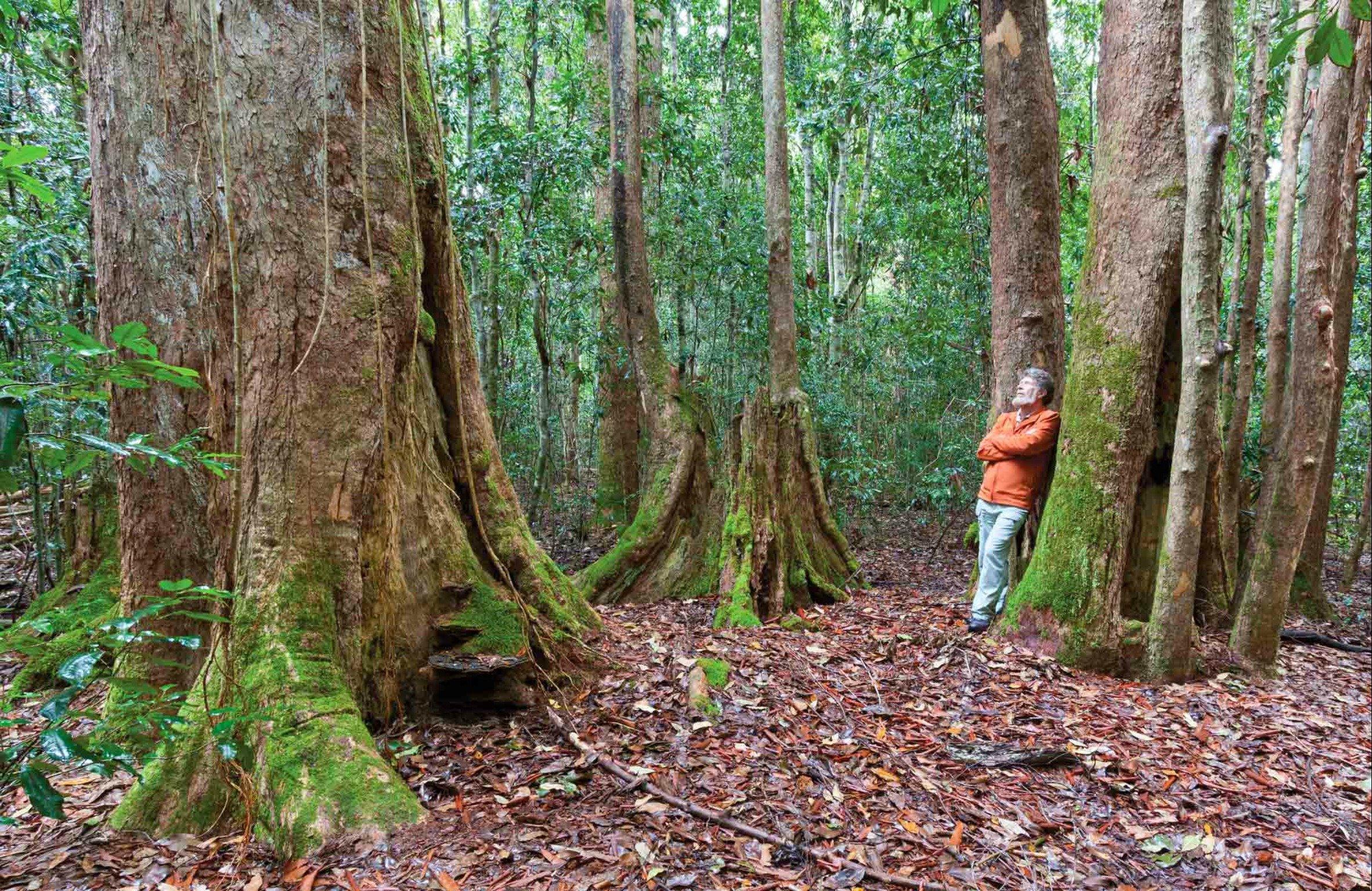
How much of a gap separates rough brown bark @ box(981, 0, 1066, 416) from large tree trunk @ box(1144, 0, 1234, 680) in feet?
4.15

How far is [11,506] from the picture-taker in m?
8.10

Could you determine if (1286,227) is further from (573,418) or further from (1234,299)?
(573,418)

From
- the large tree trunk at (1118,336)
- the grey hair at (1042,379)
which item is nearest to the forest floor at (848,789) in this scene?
the large tree trunk at (1118,336)

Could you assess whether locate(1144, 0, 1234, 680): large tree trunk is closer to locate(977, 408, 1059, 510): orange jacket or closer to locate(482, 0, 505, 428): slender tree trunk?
locate(977, 408, 1059, 510): orange jacket

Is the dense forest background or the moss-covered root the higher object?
the dense forest background

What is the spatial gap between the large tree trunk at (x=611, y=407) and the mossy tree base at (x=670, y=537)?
7.41 feet

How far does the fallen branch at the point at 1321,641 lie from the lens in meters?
6.27

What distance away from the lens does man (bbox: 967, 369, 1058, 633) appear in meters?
5.46

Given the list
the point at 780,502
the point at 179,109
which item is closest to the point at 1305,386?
the point at 780,502

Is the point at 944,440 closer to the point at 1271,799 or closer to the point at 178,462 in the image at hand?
the point at 1271,799

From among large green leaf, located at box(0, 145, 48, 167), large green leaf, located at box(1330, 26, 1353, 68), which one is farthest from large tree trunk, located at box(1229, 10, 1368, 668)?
large green leaf, located at box(0, 145, 48, 167)

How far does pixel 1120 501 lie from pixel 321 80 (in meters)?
5.18

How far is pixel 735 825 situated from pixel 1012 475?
3769mm

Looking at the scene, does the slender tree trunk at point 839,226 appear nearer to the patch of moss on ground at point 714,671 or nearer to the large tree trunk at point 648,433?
the large tree trunk at point 648,433
